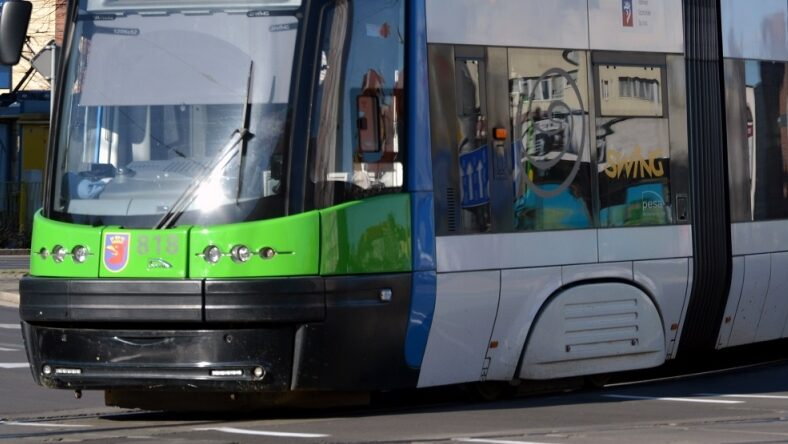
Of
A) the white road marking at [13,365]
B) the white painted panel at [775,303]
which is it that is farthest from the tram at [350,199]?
the white road marking at [13,365]

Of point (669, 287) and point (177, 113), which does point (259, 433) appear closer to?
point (177, 113)

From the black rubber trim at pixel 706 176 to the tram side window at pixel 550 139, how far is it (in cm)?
132

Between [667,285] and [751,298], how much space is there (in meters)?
1.42

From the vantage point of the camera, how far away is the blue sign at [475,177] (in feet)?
37.3

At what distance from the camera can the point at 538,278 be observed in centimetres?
1177

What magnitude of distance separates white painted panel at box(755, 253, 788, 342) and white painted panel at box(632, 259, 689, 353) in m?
1.45

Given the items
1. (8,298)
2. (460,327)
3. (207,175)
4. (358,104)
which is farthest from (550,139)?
(8,298)

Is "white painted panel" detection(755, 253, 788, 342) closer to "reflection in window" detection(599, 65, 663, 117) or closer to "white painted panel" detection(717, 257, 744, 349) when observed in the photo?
"white painted panel" detection(717, 257, 744, 349)

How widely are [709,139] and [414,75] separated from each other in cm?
333

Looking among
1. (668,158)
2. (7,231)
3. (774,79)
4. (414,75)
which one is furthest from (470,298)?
(7,231)

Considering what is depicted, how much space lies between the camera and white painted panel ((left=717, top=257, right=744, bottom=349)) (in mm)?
13484

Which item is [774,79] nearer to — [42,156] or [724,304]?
[724,304]

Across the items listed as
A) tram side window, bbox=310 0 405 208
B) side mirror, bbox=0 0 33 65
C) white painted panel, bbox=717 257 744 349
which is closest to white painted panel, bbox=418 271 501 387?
tram side window, bbox=310 0 405 208

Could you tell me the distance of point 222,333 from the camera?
33.9 feet
